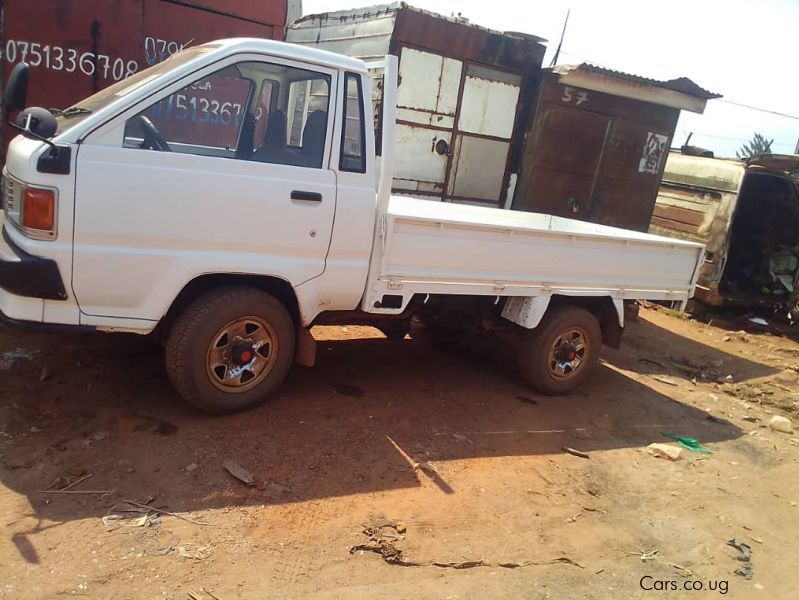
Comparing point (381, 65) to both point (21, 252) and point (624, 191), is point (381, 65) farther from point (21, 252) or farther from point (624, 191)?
point (624, 191)

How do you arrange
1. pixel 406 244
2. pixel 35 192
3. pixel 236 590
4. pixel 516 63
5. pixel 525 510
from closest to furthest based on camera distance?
pixel 236 590 → pixel 35 192 → pixel 525 510 → pixel 406 244 → pixel 516 63

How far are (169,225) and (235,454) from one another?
130 cm

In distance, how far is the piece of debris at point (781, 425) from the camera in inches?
218

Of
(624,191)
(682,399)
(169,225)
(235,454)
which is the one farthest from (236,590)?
(624,191)

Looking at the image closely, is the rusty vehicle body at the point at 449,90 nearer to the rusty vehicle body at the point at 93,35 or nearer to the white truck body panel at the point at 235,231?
the rusty vehicle body at the point at 93,35

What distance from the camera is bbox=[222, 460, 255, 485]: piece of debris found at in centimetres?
322

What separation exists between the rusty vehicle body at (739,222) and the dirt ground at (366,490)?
194 inches

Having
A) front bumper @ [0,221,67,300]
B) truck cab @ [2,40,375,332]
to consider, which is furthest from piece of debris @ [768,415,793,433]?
front bumper @ [0,221,67,300]

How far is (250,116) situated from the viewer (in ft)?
12.5

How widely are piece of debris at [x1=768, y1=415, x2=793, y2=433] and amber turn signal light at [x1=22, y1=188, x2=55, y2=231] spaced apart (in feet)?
19.2

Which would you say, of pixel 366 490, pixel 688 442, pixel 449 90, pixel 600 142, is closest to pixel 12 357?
pixel 366 490

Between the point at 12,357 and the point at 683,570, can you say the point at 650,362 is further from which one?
the point at 12,357

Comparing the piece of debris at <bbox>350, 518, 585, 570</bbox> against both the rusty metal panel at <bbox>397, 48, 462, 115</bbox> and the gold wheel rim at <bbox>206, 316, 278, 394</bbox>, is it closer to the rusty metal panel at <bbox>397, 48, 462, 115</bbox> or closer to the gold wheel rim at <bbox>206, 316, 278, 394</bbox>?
the gold wheel rim at <bbox>206, 316, 278, 394</bbox>

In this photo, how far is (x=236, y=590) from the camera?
99.4 inches
